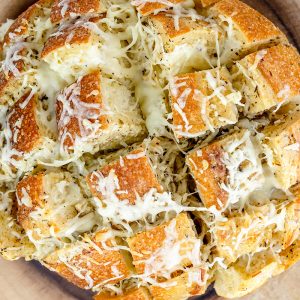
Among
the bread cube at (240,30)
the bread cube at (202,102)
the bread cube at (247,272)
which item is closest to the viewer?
the bread cube at (202,102)

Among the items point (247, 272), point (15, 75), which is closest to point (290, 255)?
point (247, 272)

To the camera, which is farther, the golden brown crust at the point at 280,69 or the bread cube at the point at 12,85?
the bread cube at the point at 12,85

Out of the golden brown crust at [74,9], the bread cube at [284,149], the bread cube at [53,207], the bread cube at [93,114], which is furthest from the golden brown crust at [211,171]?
the golden brown crust at [74,9]

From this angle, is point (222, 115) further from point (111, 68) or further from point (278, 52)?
point (111, 68)

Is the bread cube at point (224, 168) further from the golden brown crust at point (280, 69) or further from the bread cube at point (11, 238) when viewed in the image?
the bread cube at point (11, 238)

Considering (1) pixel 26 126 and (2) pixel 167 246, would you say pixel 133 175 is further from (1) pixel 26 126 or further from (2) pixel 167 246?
(1) pixel 26 126

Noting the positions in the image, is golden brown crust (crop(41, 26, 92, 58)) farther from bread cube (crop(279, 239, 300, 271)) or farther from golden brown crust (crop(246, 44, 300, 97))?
bread cube (crop(279, 239, 300, 271))

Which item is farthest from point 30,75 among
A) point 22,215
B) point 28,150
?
point 22,215

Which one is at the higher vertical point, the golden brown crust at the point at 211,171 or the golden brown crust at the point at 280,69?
the golden brown crust at the point at 280,69
